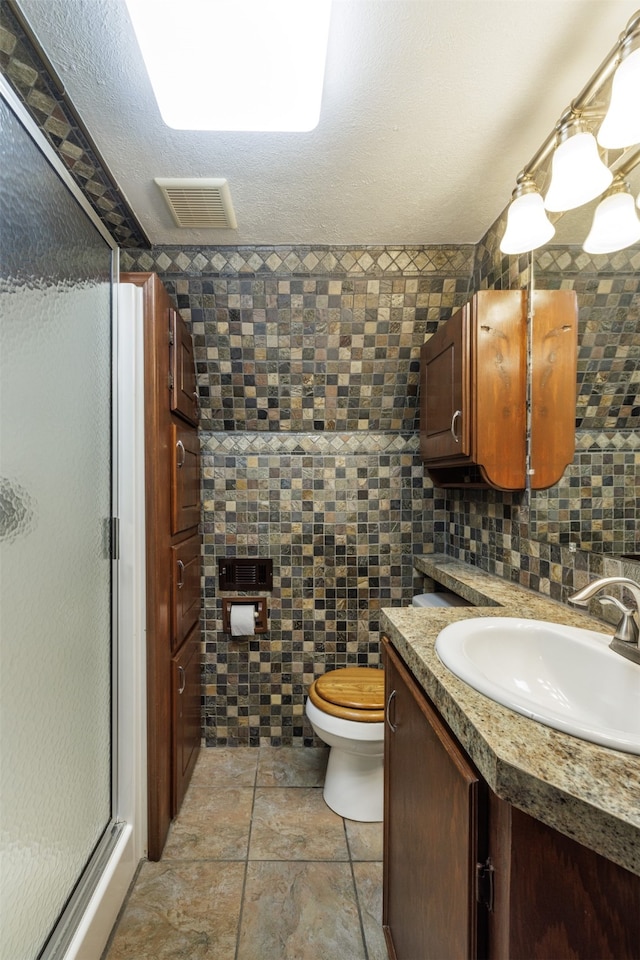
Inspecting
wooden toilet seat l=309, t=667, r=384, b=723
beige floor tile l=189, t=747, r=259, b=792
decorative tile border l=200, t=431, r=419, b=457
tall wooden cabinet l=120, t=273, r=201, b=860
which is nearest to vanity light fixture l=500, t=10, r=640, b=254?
decorative tile border l=200, t=431, r=419, b=457

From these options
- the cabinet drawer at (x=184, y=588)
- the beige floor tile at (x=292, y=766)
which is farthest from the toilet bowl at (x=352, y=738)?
the cabinet drawer at (x=184, y=588)

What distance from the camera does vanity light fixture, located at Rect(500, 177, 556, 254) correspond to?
126 centimetres

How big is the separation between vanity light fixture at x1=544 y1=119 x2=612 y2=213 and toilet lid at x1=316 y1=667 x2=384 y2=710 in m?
1.70

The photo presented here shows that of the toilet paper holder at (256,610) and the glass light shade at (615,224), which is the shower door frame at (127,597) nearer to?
the toilet paper holder at (256,610)

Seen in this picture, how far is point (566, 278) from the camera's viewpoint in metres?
1.29

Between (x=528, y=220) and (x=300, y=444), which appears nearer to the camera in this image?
(x=528, y=220)

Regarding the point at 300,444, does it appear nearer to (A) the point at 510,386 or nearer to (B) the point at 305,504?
(B) the point at 305,504

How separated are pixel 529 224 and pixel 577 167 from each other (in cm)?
21

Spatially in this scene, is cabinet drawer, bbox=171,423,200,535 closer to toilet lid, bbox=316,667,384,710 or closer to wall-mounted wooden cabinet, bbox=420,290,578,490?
toilet lid, bbox=316,667,384,710

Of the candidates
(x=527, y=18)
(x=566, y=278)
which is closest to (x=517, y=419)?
(x=566, y=278)

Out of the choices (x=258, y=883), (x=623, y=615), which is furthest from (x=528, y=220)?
(x=258, y=883)

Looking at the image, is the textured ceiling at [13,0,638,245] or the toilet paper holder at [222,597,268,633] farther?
the toilet paper holder at [222,597,268,633]

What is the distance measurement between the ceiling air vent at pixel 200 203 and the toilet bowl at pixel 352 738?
1.92 meters

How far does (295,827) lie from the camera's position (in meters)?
1.65
